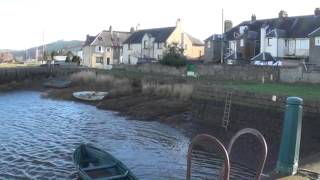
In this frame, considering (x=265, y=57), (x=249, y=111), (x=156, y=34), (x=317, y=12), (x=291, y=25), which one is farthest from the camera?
(x=156, y=34)

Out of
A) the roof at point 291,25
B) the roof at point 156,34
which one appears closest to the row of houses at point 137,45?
the roof at point 156,34

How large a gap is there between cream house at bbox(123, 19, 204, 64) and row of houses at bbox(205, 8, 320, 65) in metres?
12.0

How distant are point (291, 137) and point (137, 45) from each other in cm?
8045

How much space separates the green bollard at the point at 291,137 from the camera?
8633 millimetres

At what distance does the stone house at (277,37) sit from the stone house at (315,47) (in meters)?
2.50

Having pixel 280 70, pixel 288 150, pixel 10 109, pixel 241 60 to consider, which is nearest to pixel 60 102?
pixel 10 109

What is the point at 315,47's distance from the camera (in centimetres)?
5581

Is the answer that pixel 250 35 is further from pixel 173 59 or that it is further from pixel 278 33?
pixel 173 59

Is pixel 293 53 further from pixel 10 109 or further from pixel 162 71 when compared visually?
pixel 10 109

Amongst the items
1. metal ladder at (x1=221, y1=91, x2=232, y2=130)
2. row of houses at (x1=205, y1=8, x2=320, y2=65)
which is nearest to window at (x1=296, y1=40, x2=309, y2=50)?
row of houses at (x1=205, y1=8, x2=320, y2=65)

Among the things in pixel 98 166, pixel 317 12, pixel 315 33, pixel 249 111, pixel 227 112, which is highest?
pixel 317 12

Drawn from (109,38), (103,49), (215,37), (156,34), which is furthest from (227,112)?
(109,38)

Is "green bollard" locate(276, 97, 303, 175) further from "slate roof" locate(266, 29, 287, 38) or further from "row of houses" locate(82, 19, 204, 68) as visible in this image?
"row of houses" locate(82, 19, 204, 68)

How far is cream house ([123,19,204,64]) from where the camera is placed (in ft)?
270
